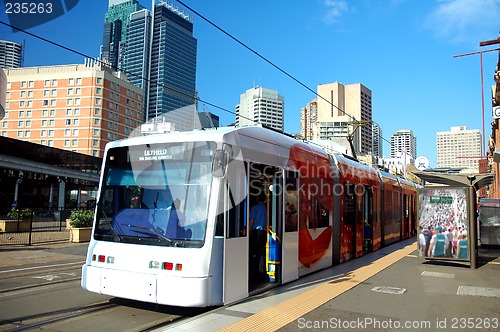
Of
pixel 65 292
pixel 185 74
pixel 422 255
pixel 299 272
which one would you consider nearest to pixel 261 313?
pixel 299 272

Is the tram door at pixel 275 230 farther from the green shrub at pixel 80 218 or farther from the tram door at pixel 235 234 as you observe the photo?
the green shrub at pixel 80 218

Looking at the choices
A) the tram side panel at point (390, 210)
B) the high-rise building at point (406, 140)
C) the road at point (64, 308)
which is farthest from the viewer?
the high-rise building at point (406, 140)

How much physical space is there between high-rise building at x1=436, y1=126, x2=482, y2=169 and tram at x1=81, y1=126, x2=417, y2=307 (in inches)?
3300

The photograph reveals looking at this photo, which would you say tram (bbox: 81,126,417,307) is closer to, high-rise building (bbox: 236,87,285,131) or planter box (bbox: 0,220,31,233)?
high-rise building (bbox: 236,87,285,131)

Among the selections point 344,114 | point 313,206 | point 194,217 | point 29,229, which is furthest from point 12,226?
point 344,114

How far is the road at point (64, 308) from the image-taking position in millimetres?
5898

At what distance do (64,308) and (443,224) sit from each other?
9.68 metres

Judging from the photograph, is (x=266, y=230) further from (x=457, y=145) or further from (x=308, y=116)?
(x=457, y=145)

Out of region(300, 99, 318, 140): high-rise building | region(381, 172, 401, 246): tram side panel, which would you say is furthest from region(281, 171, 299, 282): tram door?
region(300, 99, 318, 140): high-rise building

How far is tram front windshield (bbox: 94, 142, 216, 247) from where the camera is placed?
6.30 metres

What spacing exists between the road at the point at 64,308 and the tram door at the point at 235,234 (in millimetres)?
764

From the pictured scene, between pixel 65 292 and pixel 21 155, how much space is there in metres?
38.9

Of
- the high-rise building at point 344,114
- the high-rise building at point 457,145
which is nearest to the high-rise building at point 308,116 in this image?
the high-rise building at point 344,114

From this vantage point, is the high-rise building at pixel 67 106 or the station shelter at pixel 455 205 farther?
the high-rise building at pixel 67 106
